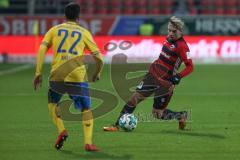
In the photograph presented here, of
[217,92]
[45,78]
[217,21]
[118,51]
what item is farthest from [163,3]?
[217,92]

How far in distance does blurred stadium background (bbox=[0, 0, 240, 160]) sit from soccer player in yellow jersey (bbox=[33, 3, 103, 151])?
0.55m

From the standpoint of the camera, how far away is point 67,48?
9992 millimetres

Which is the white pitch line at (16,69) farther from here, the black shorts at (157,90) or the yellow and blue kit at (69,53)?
the yellow and blue kit at (69,53)

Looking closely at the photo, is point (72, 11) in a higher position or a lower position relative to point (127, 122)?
higher

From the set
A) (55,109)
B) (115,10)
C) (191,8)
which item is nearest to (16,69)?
(115,10)

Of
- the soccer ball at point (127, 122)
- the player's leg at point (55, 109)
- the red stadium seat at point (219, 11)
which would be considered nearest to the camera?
the player's leg at point (55, 109)

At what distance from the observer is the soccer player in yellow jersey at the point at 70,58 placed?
999 cm

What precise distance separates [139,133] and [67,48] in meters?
2.48

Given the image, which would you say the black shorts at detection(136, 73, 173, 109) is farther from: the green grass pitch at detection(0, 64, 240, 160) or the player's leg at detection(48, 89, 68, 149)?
the player's leg at detection(48, 89, 68, 149)

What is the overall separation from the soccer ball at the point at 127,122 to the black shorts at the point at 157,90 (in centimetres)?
52

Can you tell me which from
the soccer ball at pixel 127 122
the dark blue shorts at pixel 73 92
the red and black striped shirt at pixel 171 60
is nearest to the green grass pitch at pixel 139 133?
the soccer ball at pixel 127 122

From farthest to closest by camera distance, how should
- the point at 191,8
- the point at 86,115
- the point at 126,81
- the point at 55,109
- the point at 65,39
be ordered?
the point at 191,8, the point at 126,81, the point at 55,109, the point at 86,115, the point at 65,39

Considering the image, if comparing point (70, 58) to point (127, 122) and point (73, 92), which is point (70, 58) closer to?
point (73, 92)

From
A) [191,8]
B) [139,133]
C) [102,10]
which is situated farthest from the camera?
[102,10]
